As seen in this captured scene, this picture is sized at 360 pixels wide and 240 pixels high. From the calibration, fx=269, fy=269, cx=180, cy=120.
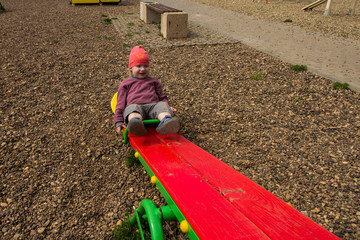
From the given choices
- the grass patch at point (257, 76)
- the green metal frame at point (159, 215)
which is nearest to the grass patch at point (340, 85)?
the grass patch at point (257, 76)

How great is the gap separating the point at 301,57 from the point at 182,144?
180 inches

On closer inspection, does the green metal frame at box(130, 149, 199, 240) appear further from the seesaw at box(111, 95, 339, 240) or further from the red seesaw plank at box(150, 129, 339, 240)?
the red seesaw plank at box(150, 129, 339, 240)

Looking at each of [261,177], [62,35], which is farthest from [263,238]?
[62,35]

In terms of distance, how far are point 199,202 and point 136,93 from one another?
1774 mm

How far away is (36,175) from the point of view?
9.45 feet

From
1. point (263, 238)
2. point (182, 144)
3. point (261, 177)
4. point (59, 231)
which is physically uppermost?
point (263, 238)

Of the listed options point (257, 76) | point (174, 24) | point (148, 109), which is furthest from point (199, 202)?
point (174, 24)

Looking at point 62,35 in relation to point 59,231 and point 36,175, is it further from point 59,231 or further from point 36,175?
point 59,231

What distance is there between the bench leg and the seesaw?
551 cm

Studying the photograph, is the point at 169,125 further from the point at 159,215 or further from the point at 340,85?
the point at 340,85

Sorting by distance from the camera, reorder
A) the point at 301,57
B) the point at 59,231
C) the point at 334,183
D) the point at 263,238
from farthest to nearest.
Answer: the point at 301,57, the point at 334,183, the point at 59,231, the point at 263,238

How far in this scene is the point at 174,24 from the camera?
7355 millimetres

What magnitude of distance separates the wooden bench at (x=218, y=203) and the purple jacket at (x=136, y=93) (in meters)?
0.78

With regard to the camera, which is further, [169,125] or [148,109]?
[148,109]
